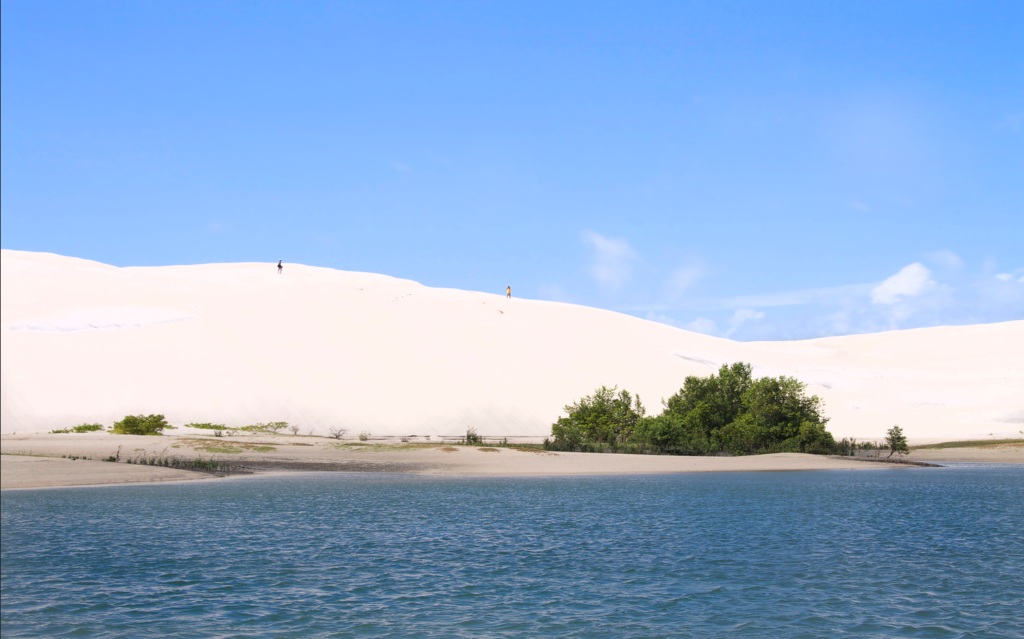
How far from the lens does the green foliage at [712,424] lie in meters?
43.0

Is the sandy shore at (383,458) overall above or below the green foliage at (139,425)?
below

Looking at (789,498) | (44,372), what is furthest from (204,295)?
(789,498)

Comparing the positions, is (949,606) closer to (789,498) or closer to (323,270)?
(789,498)

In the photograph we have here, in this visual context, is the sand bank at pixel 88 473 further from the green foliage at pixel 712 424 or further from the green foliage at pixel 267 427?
the green foliage at pixel 712 424

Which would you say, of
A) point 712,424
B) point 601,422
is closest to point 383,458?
point 601,422

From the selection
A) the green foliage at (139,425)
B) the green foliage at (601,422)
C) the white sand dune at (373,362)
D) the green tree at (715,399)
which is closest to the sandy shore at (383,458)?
the green foliage at (139,425)

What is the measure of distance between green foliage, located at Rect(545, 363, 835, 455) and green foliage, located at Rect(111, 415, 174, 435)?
19.4m

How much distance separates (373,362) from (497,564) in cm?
4338

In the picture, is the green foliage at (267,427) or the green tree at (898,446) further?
the green tree at (898,446)

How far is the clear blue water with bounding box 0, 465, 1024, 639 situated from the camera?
1096cm

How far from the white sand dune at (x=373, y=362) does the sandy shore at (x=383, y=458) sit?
3.43 meters

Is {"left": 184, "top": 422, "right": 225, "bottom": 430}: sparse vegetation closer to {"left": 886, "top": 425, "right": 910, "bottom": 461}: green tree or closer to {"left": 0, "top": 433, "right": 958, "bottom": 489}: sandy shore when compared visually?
{"left": 0, "top": 433, "right": 958, "bottom": 489}: sandy shore

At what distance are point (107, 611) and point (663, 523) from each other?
14.4m

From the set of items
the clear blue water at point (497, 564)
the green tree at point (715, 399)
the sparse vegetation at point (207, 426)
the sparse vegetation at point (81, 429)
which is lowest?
the clear blue water at point (497, 564)
